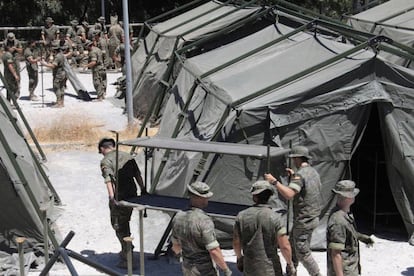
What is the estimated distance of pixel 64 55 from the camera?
771 inches

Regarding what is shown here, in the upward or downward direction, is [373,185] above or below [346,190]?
below

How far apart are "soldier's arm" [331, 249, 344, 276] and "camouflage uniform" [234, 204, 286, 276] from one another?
0.45 meters

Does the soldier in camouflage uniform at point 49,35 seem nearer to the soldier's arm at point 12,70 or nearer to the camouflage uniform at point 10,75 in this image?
the camouflage uniform at point 10,75

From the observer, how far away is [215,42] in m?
14.3

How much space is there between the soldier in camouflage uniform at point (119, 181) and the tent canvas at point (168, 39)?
632 centimetres

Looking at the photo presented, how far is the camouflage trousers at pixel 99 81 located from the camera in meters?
19.9

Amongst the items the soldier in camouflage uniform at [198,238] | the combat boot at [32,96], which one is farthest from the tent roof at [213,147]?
the combat boot at [32,96]

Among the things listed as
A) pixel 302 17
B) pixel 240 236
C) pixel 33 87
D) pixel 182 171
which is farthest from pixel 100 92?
pixel 240 236

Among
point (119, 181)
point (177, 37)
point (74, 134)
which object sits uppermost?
point (119, 181)

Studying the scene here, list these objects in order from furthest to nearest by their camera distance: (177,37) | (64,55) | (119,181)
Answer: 1. (64,55)
2. (177,37)
3. (119,181)

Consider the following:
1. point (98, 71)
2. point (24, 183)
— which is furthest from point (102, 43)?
point (24, 183)

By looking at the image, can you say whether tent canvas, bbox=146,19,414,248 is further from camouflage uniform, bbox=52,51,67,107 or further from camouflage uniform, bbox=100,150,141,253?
camouflage uniform, bbox=52,51,67,107

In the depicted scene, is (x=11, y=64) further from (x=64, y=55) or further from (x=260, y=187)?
(x=260, y=187)

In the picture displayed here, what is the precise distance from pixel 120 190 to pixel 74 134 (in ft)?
24.2
